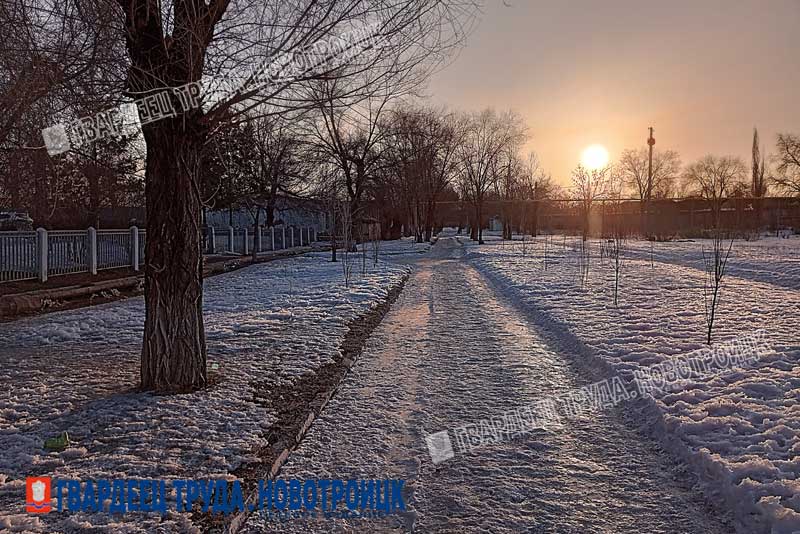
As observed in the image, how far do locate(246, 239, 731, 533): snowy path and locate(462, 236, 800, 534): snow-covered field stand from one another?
26 centimetres

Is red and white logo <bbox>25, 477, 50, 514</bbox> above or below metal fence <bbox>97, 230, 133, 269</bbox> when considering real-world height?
below

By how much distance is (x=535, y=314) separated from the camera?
36.2ft

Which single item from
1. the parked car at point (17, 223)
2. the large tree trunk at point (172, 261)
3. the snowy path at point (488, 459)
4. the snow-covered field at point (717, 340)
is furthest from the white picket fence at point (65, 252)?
the snowy path at point (488, 459)

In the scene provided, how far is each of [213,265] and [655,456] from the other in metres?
22.4

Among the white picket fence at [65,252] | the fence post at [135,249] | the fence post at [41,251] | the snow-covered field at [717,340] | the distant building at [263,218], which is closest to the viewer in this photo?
the snow-covered field at [717,340]

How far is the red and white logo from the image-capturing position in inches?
129

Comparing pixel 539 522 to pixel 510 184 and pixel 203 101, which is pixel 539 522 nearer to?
pixel 203 101

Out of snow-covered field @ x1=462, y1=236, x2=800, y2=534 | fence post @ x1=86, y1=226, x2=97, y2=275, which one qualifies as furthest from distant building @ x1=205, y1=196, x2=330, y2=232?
snow-covered field @ x1=462, y1=236, x2=800, y2=534

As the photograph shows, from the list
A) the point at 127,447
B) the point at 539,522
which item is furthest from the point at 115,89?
the point at 539,522

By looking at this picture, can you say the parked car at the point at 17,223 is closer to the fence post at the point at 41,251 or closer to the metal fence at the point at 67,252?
the metal fence at the point at 67,252

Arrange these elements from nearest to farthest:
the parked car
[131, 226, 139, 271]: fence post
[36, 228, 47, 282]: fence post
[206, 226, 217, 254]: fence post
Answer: [36, 228, 47, 282]: fence post
[131, 226, 139, 271]: fence post
the parked car
[206, 226, 217, 254]: fence post

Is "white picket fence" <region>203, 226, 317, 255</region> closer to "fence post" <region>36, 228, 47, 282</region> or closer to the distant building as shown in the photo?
the distant building

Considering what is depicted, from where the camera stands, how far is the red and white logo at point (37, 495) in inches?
129

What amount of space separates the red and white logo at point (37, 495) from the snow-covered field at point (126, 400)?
4cm
